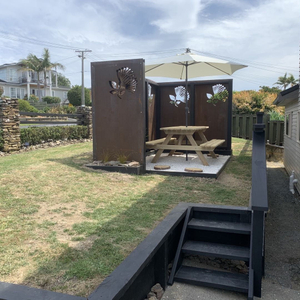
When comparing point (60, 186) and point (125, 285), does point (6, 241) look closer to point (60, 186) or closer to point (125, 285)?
point (125, 285)

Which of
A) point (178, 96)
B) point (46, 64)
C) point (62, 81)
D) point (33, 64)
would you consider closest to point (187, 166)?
point (178, 96)

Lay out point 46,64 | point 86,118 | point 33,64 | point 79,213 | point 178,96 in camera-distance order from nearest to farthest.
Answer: point 79,213 < point 178,96 < point 86,118 < point 33,64 < point 46,64

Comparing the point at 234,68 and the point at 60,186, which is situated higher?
the point at 234,68

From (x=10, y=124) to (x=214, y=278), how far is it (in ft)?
27.3

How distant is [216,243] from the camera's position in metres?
3.18

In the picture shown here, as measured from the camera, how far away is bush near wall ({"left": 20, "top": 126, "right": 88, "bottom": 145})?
9875 millimetres

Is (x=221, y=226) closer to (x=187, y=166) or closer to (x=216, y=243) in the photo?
(x=216, y=243)

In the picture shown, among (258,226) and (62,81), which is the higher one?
(62,81)

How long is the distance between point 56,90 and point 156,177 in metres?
49.9

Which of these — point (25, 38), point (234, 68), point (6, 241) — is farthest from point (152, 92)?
point (25, 38)

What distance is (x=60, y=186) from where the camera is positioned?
194 inches

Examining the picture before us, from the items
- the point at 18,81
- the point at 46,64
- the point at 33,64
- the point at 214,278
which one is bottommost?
the point at 214,278

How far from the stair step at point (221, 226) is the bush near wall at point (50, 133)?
8004 mm

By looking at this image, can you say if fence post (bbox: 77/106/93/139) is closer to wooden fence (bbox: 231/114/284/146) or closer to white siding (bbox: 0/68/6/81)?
wooden fence (bbox: 231/114/284/146)
